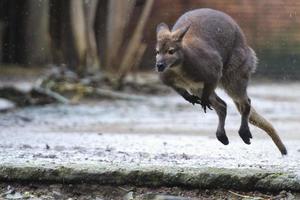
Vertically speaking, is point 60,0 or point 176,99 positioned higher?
point 60,0

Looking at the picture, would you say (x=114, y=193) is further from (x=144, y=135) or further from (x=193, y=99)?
(x=144, y=135)

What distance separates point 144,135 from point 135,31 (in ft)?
19.3

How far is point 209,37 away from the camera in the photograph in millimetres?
5816

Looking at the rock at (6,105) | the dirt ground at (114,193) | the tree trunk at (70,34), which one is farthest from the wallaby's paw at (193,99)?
the tree trunk at (70,34)

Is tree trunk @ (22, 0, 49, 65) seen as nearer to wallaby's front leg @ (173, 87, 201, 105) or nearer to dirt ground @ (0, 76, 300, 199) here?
dirt ground @ (0, 76, 300, 199)

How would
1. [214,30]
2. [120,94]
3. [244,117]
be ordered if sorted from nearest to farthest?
[214,30] → [244,117] → [120,94]

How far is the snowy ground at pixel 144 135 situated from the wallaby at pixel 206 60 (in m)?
0.39

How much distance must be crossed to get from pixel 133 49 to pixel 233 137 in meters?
6.01

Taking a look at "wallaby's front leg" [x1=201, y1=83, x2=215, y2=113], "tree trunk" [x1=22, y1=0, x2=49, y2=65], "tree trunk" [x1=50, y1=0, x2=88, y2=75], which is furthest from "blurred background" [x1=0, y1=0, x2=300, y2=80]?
"wallaby's front leg" [x1=201, y1=83, x2=215, y2=113]

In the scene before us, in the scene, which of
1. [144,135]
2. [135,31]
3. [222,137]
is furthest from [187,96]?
[135,31]

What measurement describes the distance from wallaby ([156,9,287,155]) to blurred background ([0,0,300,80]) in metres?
6.70

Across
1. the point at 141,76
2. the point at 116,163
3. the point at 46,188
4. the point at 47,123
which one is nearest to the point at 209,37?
the point at 116,163

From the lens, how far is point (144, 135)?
812 centimetres

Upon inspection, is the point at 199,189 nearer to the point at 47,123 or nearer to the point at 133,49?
the point at 47,123
